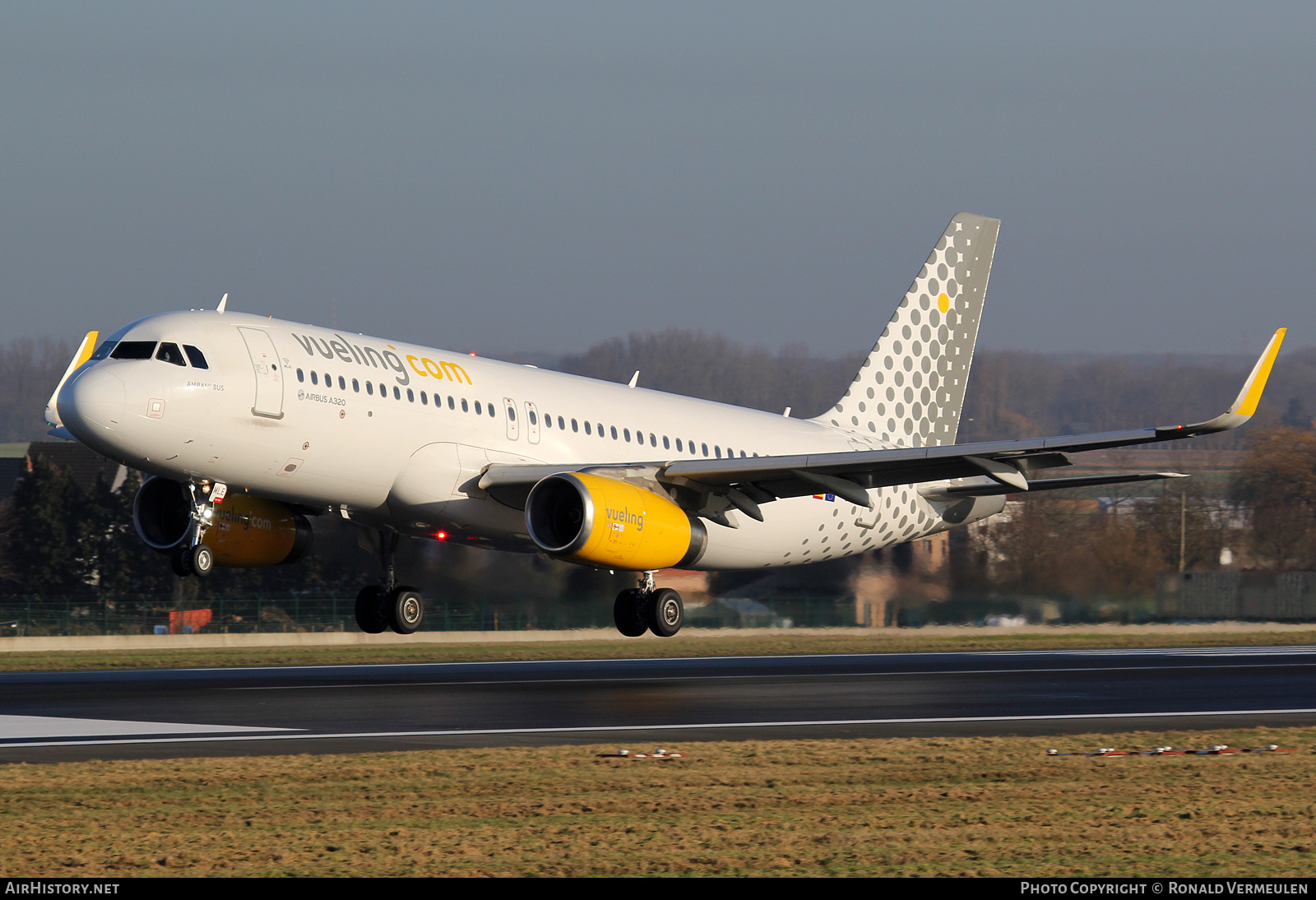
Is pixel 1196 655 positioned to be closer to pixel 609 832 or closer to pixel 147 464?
A: pixel 147 464

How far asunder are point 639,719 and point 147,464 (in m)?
8.97

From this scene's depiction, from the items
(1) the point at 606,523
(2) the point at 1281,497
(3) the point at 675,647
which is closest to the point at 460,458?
(1) the point at 606,523

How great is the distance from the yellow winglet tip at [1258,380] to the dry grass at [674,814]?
804cm

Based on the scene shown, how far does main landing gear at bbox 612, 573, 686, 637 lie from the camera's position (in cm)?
2961

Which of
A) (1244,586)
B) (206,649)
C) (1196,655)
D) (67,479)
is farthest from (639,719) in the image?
(67,479)

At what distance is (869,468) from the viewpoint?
93.1 feet

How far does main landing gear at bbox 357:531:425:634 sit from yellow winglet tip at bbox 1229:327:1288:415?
15671mm

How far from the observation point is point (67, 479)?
234 feet

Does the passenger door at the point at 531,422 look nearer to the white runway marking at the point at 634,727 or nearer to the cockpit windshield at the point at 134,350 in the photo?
the cockpit windshield at the point at 134,350

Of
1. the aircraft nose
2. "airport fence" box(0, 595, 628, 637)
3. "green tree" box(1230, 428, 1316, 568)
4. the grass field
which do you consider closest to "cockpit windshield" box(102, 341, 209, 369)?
the aircraft nose

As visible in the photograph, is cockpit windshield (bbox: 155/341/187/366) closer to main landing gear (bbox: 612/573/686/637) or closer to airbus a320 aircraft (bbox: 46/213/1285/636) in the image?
airbus a320 aircraft (bbox: 46/213/1285/636)

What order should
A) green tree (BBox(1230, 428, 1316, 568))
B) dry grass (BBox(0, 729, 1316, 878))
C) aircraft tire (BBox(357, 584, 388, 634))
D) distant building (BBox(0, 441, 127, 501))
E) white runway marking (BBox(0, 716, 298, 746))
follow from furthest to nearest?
distant building (BBox(0, 441, 127, 501))
green tree (BBox(1230, 428, 1316, 568))
aircraft tire (BBox(357, 584, 388, 634))
white runway marking (BBox(0, 716, 298, 746))
dry grass (BBox(0, 729, 1316, 878))

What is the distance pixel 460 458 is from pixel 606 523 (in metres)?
3.05

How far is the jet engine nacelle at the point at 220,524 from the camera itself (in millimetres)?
28297
